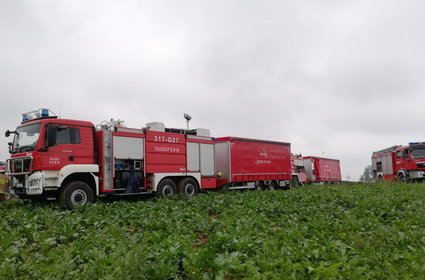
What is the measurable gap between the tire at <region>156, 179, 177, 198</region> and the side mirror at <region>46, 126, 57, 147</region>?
16.0 feet

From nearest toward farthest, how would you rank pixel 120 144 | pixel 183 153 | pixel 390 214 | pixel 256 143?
pixel 390 214
pixel 120 144
pixel 183 153
pixel 256 143

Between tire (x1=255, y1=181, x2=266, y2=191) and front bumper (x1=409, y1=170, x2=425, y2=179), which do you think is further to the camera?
front bumper (x1=409, y1=170, x2=425, y2=179)

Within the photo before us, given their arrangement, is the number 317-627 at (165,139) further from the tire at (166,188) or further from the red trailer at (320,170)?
the red trailer at (320,170)

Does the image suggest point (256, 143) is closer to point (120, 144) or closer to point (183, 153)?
point (183, 153)

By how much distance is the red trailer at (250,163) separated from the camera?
60.7 ft

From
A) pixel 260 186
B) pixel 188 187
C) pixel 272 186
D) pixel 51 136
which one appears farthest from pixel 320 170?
pixel 51 136

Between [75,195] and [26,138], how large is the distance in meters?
2.84

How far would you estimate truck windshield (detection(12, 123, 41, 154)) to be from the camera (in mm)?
11633

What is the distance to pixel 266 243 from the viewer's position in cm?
569

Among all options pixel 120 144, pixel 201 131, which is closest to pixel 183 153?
pixel 201 131

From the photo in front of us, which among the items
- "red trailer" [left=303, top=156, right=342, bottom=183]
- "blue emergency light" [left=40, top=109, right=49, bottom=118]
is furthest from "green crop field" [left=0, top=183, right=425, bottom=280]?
"red trailer" [left=303, top=156, right=342, bottom=183]

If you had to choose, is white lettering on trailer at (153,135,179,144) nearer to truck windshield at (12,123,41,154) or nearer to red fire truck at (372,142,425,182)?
truck windshield at (12,123,41,154)

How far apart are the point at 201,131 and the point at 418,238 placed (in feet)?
39.7

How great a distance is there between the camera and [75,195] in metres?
11.7
